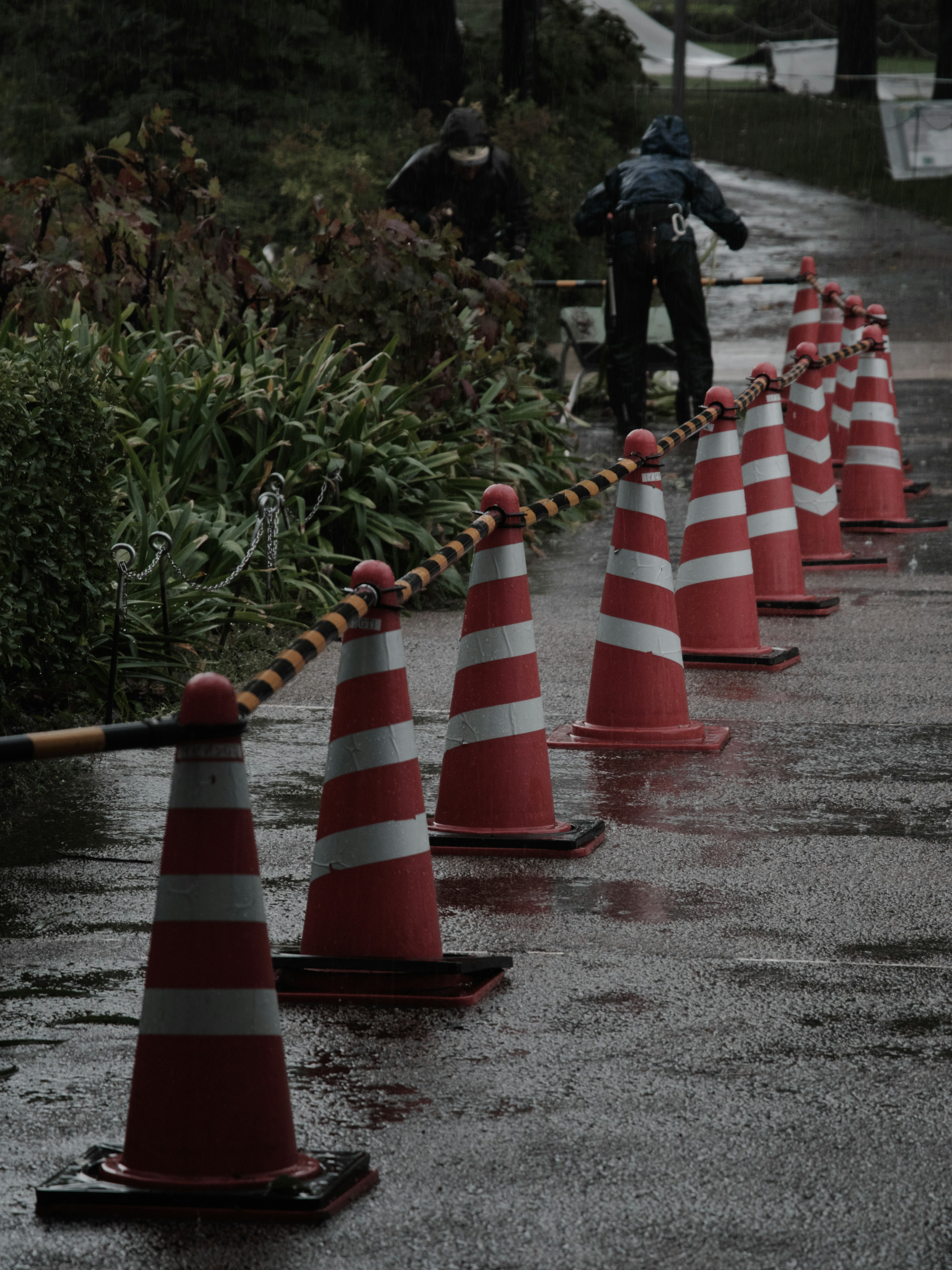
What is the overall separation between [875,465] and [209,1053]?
9.12 meters

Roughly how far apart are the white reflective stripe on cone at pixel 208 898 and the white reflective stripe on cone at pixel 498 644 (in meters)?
2.11

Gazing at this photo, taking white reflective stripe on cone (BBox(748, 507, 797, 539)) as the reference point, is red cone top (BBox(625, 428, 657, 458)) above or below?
above

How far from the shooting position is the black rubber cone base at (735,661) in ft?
25.0

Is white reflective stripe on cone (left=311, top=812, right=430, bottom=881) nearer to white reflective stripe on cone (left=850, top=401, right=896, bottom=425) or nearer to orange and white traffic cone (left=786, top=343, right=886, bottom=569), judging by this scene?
orange and white traffic cone (left=786, top=343, right=886, bottom=569)

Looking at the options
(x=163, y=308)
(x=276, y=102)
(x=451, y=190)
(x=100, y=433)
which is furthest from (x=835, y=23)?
(x=100, y=433)

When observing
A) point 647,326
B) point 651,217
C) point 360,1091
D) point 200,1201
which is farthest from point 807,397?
point 200,1201

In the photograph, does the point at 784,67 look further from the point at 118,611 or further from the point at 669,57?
the point at 118,611

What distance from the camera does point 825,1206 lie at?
10.0 feet

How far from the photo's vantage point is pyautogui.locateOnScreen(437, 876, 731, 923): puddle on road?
4641mm

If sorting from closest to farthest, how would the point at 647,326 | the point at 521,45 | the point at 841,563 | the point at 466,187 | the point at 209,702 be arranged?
the point at 209,702, the point at 841,563, the point at 647,326, the point at 466,187, the point at 521,45

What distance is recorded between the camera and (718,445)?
24.8 ft

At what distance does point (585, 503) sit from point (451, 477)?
95.2 inches

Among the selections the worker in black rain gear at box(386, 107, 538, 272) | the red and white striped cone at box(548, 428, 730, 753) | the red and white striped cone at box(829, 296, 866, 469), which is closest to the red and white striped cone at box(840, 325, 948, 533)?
the red and white striped cone at box(829, 296, 866, 469)

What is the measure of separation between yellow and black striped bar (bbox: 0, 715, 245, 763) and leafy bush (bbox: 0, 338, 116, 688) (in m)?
2.75
